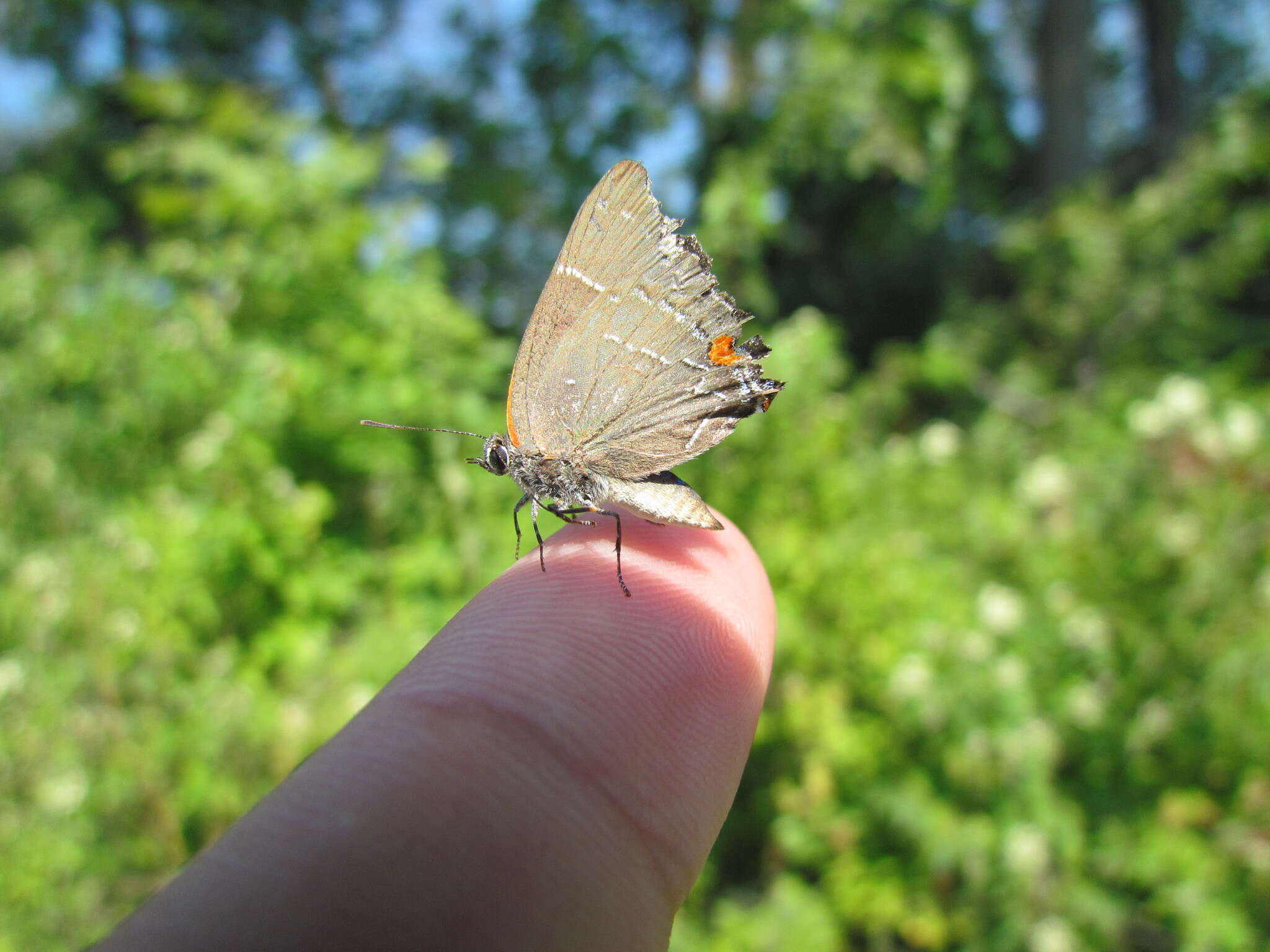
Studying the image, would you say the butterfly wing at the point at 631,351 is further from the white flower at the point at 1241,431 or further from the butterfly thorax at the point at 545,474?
the white flower at the point at 1241,431

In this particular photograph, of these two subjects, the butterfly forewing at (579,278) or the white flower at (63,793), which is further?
the white flower at (63,793)

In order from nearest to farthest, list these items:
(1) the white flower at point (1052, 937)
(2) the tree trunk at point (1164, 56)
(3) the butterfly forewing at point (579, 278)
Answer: (3) the butterfly forewing at point (579, 278)
(1) the white flower at point (1052, 937)
(2) the tree trunk at point (1164, 56)

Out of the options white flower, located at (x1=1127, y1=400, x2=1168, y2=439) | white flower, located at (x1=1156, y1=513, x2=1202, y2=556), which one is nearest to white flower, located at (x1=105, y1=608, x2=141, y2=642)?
white flower, located at (x1=1156, y1=513, x2=1202, y2=556)

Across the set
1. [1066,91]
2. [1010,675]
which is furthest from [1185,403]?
[1066,91]

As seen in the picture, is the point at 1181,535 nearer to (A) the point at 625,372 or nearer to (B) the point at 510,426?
(A) the point at 625,372

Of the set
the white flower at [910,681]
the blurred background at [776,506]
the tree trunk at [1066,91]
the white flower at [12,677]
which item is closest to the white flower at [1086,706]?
the blurred background at [776,506]

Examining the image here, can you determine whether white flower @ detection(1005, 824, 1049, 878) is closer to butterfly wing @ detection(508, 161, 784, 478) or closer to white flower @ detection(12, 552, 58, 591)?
butterfly wing @ detection(508, 161, 784, 478)

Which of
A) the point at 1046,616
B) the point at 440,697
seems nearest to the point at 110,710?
the point at 440,697
